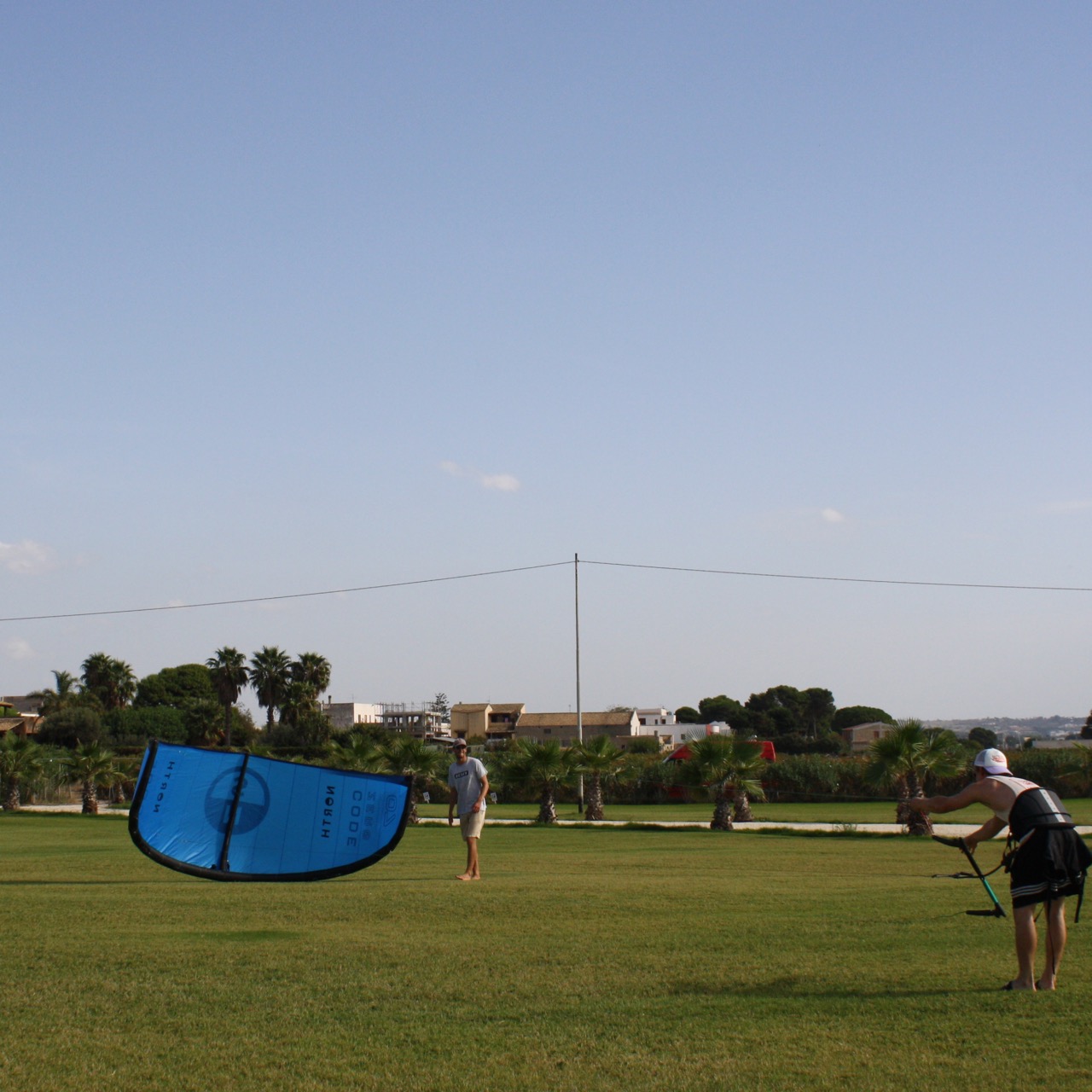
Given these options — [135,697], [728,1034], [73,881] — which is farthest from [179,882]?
[135,697]

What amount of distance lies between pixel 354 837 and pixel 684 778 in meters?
23.0

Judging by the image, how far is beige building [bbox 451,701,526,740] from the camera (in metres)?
154

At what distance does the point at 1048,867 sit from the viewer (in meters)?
7.95

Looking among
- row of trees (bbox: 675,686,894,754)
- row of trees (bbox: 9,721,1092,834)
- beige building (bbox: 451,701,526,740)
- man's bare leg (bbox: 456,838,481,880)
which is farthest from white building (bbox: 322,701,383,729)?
man's bare leg (bbox: 456,838,481,880)

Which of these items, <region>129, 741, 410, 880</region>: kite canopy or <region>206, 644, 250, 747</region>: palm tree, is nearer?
<region>129, 741, 410, 880</region>: kite canopy

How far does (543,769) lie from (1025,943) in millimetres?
31671

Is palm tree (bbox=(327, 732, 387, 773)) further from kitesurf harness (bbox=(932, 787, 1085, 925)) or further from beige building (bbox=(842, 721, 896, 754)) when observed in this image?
beige building (bbox=(842, 721, 896, 754))

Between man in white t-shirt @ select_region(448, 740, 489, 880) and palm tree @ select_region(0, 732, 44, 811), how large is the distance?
121ft

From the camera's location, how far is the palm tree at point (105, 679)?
118m

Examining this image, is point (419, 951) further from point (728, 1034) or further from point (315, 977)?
point (728, 1034)

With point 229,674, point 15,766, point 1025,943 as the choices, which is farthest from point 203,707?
point 1025,943

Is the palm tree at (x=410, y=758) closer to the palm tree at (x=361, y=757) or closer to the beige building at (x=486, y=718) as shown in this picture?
the palm tree at (x=361, y=757)

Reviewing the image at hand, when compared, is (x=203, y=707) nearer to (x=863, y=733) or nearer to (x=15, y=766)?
(x=15, y=766)

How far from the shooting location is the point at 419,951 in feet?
32.4
